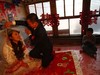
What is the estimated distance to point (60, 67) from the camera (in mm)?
2084

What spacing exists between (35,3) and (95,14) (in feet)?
5.34

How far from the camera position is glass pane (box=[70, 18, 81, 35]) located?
11.1 ft

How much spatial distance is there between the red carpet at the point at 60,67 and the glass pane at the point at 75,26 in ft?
3.88

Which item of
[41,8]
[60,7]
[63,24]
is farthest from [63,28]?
[41,8]

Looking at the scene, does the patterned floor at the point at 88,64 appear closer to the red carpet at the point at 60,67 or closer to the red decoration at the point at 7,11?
the red carpet at the point at 60,67

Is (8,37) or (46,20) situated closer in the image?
(8,37)

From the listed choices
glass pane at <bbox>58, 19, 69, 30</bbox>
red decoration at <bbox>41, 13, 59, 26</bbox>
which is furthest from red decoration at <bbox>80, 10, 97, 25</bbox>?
red decoration at <bbox>41, 13, 59, 26</bbox>

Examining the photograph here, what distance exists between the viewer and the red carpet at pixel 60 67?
194 cm

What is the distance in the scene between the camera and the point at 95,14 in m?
3.07

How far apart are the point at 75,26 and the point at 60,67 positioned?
168cm

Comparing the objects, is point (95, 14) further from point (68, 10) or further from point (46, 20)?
point (46, 20)

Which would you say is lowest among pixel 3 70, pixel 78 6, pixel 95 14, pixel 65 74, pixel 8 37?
pixel 65 74

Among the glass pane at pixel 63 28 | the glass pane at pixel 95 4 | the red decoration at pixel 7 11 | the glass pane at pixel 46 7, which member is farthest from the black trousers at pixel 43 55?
the glass pane at pixel 95 4

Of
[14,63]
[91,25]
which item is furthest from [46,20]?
[14,63]
